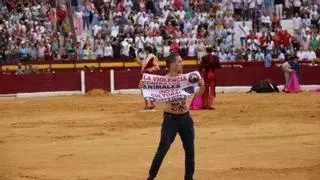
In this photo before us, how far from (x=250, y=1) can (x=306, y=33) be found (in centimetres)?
292

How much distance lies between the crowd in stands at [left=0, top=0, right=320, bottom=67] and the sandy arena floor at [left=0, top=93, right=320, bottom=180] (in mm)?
6755

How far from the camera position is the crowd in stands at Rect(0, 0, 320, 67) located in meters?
27.3

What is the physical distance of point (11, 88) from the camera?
25656mm

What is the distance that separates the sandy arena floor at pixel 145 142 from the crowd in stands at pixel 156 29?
6755mm

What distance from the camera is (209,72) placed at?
18.0 meters

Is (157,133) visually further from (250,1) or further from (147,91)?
(250,1)

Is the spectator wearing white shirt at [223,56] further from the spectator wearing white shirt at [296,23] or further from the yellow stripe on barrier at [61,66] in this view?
the yellow stripe on barrier at [61,66]

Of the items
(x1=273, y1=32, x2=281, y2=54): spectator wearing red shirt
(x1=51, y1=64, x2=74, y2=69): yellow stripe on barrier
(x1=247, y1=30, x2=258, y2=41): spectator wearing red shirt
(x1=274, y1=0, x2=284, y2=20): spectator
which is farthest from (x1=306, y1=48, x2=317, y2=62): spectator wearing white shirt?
(x1=51, y1=64, x2=74, y2=69): yellow stripe on barrier

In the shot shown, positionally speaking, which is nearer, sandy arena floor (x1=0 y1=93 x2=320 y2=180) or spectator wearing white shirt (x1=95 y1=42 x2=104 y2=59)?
sandy arena floor (x1=0 y1=93 x2=320 y2=180)

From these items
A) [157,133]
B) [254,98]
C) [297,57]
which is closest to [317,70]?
[297,57]

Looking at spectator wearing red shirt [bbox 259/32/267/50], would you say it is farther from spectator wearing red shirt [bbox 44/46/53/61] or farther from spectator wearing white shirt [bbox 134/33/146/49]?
spectator wearing red shirt [bbox 44/46/53/61]

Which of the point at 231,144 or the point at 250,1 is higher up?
the point at 250,1

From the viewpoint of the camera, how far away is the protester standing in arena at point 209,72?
17703mm

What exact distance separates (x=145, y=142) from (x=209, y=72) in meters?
5.71
